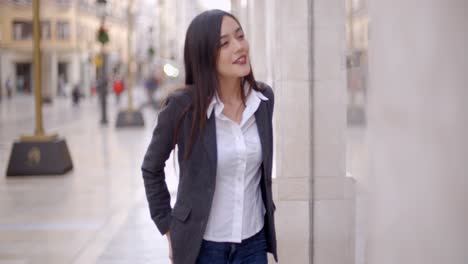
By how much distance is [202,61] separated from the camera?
312 centimetres

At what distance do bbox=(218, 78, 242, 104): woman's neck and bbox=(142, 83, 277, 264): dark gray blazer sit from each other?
0.12 meters

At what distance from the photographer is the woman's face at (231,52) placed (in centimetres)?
310

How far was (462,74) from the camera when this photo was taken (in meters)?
1.88

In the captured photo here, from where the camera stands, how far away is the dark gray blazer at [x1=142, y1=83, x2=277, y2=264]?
3.02 metres

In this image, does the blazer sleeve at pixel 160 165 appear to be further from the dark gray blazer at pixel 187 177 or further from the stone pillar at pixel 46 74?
the stone pillar at pixel 46 74

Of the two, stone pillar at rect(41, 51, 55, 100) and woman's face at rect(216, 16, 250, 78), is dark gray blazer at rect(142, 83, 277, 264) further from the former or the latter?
stone pillar at rect(41, 51, 55, 100)

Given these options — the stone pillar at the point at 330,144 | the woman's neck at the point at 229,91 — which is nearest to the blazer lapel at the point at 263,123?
the woman's neck at the point at 229,91

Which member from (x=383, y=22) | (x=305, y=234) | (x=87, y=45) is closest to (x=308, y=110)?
(x=305, y=234)

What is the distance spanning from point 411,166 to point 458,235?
12.2 inches

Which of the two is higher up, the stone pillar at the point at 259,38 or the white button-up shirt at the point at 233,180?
the stone pillar at the point at 259,38

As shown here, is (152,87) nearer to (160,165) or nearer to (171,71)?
(171,71)

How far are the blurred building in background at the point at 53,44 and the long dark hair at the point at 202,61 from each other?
52.5 metres

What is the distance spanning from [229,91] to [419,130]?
1.25 meters

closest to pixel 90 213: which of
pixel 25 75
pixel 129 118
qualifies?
pixel 129 118
